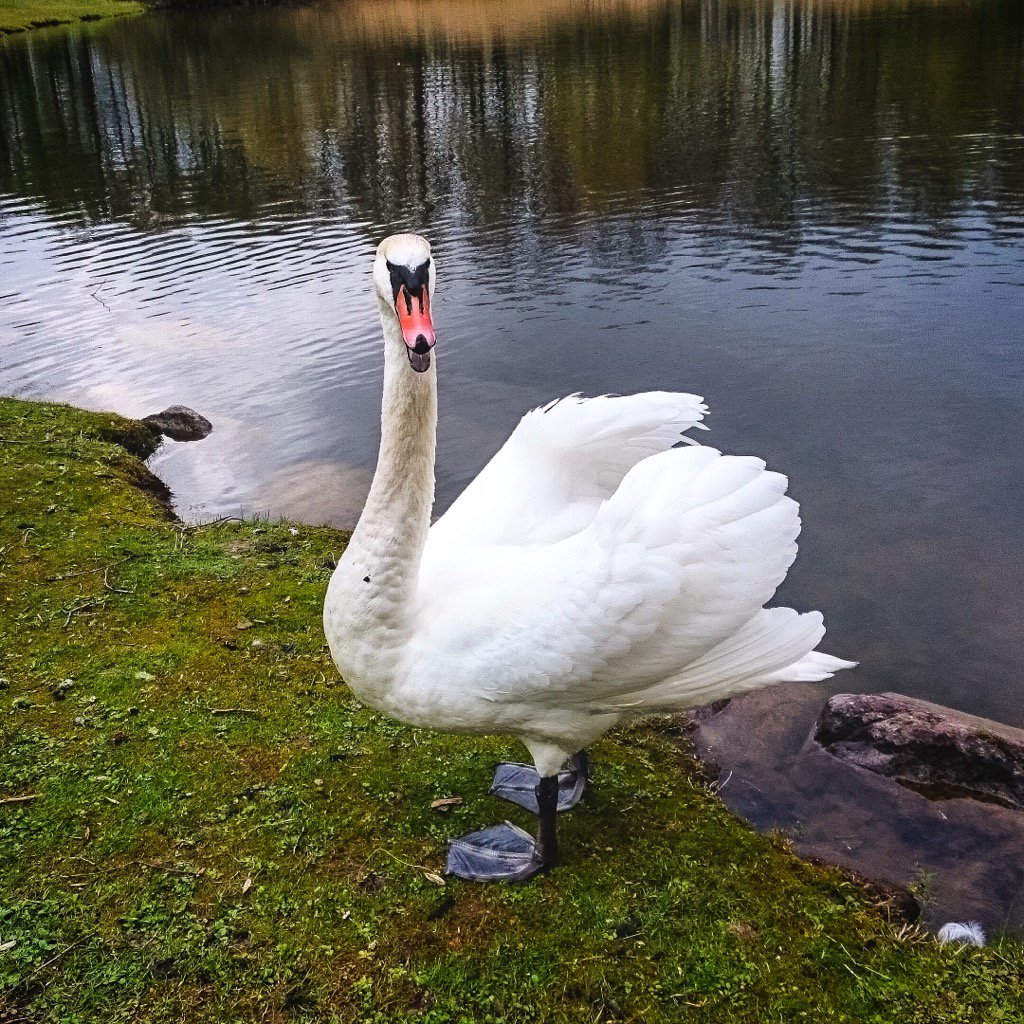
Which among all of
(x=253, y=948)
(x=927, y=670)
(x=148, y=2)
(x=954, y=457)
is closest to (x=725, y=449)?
(x=954, y=457)

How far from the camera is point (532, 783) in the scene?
523cm

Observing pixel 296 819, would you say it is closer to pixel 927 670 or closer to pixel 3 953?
pixel 3 953

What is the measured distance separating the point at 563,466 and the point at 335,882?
2340 millimetres

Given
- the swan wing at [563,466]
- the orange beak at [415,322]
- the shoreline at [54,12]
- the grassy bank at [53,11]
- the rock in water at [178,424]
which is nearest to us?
the orange beak at [415,322]

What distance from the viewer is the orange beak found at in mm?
3684

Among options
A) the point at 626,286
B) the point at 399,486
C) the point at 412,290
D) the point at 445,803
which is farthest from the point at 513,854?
the point at 626,286

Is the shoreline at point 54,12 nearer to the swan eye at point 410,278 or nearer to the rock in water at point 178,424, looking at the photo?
the rock in water at point 178,424

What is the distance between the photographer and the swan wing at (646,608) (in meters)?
3.98

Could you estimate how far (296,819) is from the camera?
468 centimetres

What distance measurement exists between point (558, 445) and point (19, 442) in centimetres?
739

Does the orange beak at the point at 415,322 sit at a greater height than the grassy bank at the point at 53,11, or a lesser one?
lesser

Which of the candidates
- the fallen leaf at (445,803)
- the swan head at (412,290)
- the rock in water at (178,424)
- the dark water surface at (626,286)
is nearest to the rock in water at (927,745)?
the dark water surface at (626,286)

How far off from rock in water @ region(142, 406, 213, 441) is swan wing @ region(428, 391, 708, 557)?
29.6ft

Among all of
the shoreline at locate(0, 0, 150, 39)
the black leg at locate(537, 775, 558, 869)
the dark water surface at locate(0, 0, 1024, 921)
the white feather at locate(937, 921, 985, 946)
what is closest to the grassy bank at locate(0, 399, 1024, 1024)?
the black leg at locate(537, 775, 558, 869)
